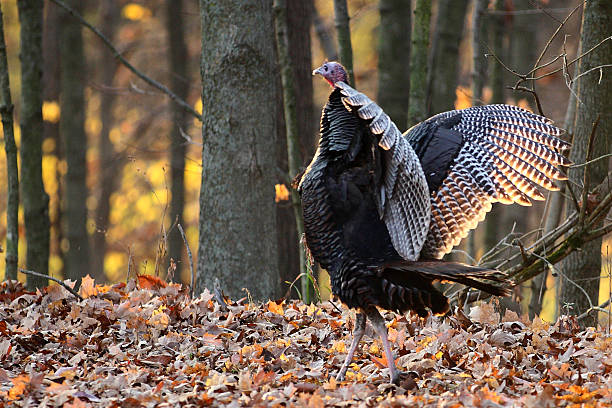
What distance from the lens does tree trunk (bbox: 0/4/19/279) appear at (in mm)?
7750

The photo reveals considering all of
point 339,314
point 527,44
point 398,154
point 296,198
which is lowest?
point 339,314

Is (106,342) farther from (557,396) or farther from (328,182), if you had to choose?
(557,396)

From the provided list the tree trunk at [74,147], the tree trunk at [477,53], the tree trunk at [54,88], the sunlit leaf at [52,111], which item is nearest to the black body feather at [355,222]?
the tree trunk at [477,53]

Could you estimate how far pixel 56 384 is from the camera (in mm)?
4168

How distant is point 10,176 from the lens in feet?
25.6

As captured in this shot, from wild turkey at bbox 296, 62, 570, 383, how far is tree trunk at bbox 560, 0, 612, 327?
4.28ft

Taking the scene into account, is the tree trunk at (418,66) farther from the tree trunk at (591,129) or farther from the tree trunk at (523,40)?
the tree trunk at (523,40)

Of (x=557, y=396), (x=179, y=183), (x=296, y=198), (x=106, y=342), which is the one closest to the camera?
(x=557, y=396)

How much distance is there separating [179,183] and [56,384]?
10616 mm

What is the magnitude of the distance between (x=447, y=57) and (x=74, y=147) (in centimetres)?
651

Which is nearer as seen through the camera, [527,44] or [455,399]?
[455,399]

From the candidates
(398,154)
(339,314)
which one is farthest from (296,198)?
(398,154)

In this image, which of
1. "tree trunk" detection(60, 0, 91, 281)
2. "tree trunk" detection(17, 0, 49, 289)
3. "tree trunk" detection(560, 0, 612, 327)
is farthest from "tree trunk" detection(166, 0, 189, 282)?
"tree trunk" detection(560, 0, 612, 327)

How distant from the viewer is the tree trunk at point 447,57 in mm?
9836
